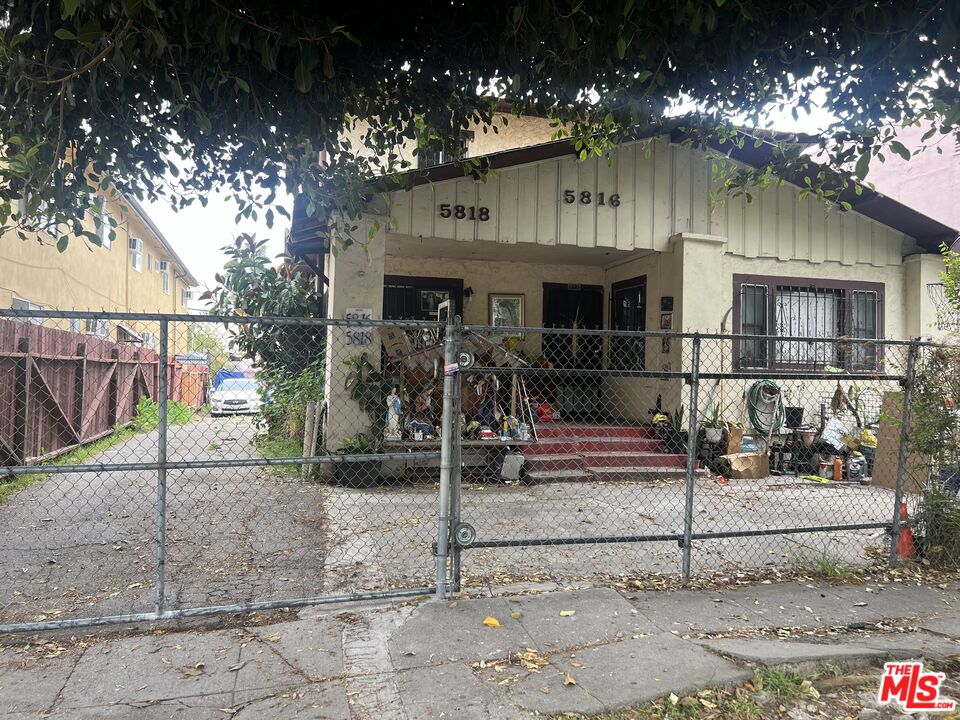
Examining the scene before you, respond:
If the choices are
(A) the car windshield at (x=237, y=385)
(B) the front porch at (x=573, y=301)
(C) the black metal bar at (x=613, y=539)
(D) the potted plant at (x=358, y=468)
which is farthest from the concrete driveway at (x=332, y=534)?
(A) the car windshield at (x=237, y=385)

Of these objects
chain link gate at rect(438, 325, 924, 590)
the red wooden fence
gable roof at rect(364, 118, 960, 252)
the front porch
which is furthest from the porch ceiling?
the red wooden fence

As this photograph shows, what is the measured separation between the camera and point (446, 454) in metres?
3.95

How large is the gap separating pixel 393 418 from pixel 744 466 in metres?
5.01

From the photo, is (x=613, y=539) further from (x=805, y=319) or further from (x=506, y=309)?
(x=805, y=319)

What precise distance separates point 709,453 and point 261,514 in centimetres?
621

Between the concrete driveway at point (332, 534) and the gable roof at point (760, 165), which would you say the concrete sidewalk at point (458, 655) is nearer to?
the concrete driveway at point (332, 534)

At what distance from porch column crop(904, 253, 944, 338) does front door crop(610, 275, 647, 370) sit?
4337 millimetres

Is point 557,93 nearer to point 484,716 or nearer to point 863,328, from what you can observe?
point 484,716

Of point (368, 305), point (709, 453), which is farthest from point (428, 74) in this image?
point (709, 453)

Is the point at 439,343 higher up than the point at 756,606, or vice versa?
the point at 439,343

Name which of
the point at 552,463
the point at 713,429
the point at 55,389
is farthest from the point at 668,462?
the point at 55,389

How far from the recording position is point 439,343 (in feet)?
26.9

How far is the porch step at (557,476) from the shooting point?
26.5 ft

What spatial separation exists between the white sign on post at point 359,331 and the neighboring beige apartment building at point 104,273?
2051 millimetres
